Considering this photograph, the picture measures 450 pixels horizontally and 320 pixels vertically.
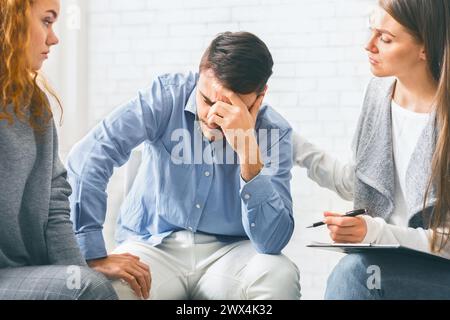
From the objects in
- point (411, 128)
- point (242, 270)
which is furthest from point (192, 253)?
point (411, 128)

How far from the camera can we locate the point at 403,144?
1711 millimetres

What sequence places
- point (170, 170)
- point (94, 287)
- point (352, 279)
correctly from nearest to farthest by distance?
point (94, 287)
point (352, 279)
point (170, 170)

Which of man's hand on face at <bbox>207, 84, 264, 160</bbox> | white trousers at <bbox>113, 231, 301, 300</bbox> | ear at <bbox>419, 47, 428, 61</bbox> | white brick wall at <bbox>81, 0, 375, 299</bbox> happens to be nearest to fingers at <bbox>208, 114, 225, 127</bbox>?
man's hand on face at <bbox>207, 84, 264, 160</bbox>

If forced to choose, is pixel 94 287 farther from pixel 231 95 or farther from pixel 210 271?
pixel 231 95

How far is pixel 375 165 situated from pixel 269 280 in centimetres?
38

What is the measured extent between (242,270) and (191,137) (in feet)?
1.14

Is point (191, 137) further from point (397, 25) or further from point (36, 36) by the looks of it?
point (397, 25)

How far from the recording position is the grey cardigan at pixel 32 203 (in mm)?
1537

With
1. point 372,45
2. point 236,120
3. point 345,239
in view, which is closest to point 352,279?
point 345,239

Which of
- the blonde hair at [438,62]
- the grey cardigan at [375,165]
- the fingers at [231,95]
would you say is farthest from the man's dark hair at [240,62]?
the blonde hair at [438,62]

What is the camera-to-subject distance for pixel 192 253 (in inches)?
68.1

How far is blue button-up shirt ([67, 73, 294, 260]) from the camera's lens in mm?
1709

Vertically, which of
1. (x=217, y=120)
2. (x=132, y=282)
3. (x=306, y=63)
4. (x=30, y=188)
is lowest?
(x=132, y=282)

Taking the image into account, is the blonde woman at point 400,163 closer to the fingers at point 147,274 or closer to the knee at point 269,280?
the knee at point 269,280
